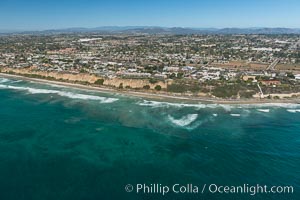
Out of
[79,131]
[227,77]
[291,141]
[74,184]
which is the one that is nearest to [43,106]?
[79,131]

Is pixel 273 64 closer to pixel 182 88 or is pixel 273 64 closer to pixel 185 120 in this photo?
pixel 182 88

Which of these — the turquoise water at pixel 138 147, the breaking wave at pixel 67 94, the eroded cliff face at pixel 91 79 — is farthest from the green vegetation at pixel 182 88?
the breaking wave at pixel 67 94

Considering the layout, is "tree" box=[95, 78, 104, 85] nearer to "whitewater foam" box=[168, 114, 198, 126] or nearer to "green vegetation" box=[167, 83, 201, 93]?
"green vegetation" box=[167, 83, 201, 93]

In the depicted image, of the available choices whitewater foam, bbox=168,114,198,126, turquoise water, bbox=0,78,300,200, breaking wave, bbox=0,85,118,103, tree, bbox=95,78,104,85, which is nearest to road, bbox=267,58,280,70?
turquoise water, bbox=0,78,300,200

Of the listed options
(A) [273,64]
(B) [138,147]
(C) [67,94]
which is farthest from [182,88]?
(A) [273,64]

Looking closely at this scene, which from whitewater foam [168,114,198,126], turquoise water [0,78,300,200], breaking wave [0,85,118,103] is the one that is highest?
breaking wave [0,85,118,103]

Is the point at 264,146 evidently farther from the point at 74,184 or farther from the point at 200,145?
the point at 74,184

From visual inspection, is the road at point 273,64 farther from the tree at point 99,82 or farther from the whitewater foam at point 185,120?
the whitewater foam at point 185,120

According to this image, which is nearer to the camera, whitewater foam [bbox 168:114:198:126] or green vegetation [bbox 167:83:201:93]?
whitewater foam [bbox 168:114:198:126]
